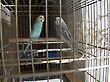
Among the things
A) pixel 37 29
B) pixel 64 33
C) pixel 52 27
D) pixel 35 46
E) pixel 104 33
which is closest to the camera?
pixel 104 33

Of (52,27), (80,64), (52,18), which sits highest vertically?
(52,18)

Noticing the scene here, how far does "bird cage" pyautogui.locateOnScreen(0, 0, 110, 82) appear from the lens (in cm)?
44

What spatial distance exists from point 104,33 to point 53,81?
0.95 m

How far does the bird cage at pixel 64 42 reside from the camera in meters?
0.44

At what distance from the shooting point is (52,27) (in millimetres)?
2344

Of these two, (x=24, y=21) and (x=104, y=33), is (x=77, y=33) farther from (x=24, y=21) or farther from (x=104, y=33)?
(x=24, y=21)

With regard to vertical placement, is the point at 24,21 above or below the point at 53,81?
above

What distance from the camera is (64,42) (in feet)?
3.49

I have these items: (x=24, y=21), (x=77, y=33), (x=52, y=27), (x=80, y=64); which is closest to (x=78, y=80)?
(x=80, y=64)

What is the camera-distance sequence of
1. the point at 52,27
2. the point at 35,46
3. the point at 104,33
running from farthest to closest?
the point at 35,46, the point at 52,27, the point at 104,33

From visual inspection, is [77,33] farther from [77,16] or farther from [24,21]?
[24,21]

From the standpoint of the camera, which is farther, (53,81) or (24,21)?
(24,21)

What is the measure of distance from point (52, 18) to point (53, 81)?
1.24 meters

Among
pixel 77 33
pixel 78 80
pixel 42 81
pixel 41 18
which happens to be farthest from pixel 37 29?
pixel 78 80
